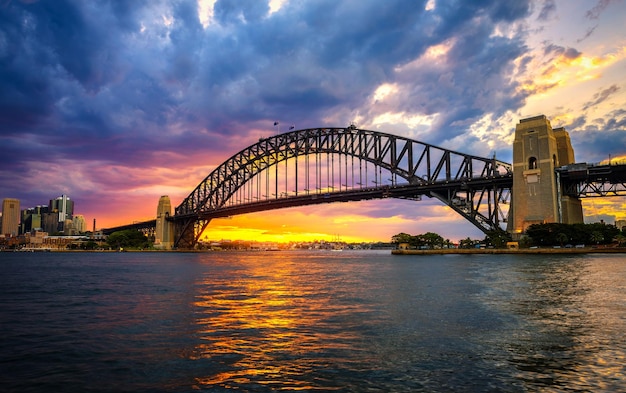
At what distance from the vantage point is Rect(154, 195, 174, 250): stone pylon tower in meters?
141

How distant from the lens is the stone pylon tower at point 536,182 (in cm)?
7044

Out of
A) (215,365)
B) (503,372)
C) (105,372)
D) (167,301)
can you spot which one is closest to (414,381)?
(503,372)

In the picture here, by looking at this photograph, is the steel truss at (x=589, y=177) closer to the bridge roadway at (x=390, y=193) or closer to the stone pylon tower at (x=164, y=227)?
the bridge roadway at (x=390, y=193)

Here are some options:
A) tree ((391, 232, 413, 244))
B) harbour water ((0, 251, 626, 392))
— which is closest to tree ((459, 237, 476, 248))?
tree ((391, 232, 413, 244))

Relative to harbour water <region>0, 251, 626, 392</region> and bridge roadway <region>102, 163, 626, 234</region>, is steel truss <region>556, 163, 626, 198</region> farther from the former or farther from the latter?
harbour water <region>0, 251, 626, 392</region>

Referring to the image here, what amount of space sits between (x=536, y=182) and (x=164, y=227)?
108 m

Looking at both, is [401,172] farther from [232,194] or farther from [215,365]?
[215,365]

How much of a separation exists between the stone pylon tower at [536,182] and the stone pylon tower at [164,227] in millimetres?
102089

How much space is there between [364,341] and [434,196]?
73.8m

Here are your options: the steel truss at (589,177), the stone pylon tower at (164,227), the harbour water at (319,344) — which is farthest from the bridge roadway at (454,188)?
the harbour water at (319,344)

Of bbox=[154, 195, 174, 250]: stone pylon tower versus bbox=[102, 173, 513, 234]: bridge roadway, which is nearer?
bbox=[102, 173, 513, 234]: bridge roadway

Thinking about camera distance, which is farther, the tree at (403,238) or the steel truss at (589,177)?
the tree at (403,238)

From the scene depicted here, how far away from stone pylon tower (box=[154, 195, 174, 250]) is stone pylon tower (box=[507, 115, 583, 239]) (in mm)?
102089

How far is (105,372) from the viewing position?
8.80 m
